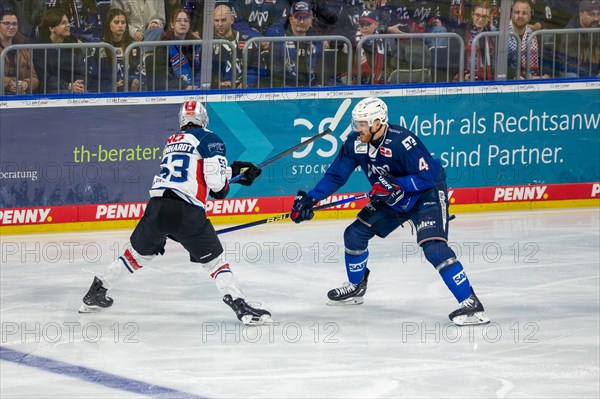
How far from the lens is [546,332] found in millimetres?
8297

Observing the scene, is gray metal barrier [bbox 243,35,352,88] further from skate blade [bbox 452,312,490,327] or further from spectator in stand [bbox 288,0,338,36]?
skate blade [bbox 452,312,490,327]

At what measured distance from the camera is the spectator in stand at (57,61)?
10.9 meters

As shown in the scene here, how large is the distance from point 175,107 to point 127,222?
108 centimetres

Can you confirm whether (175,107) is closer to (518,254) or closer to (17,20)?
(17,20)

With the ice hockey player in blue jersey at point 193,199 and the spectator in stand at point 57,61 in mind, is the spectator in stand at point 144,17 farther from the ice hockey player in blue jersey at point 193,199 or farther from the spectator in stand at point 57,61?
the ice hockey player in blue jersey at point 193,199

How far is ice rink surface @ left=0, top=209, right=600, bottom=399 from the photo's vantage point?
7133 millimetres

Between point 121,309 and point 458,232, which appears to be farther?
point 458,232

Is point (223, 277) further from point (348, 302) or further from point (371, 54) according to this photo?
point (371, 54)

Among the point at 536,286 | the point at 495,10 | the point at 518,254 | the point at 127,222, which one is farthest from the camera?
the point at 495,10

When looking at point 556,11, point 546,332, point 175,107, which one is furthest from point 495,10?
point 546,332

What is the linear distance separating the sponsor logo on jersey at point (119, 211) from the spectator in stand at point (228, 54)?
1280 mm

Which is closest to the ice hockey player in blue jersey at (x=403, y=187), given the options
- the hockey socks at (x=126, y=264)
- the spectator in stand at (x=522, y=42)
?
the hockey socks at (x=126, y=264)

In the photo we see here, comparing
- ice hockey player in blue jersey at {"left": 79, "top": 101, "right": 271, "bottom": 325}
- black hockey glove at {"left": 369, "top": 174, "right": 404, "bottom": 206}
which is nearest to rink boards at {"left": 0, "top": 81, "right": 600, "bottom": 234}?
ice hockey player in blue jersey at {"left": 79, "top": 101, "right": 271, "bottom": 325}

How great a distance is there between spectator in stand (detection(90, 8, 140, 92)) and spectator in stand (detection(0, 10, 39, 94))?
1.73 feet
